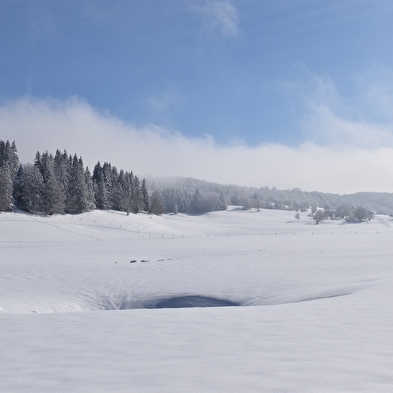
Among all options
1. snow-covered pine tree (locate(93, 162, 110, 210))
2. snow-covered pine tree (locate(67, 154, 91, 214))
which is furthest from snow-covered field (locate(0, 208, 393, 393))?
snow-covered pine tree (locate(93, 162, 110, 210))

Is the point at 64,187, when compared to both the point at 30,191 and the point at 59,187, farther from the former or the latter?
the point at 30,191

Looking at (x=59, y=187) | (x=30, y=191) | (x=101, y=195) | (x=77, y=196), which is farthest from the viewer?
(x=101, y=195)

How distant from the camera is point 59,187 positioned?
62375mm

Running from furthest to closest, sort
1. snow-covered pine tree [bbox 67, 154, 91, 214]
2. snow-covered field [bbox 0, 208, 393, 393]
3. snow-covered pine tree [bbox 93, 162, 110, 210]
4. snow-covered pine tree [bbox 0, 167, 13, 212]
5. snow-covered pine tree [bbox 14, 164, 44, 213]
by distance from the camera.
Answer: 1. snow-covered pine tree [bbox 93, 162, 110, 210]
2. snow-covered pine tree [bbox 67, 154, 91, 214]
3. snow-covered pine tree [bbox 14, 164, 44, 213]
4. snow-covered pine tree [bbox 0, 167, 13, 212]
5. snow-covered field [bbox 0, 208, 393, 393]

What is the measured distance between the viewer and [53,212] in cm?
6153

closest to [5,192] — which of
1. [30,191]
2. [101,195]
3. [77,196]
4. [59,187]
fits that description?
[30,191]

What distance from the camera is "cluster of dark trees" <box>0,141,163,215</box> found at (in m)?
60.2

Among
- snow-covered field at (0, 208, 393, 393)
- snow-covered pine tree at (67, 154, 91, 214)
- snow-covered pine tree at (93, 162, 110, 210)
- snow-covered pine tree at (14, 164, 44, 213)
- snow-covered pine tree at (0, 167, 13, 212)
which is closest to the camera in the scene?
snow-covered field at (0, 208, 393, 393)

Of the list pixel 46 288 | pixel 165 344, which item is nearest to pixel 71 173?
pixel 46 288

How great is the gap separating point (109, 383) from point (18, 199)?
65378mm

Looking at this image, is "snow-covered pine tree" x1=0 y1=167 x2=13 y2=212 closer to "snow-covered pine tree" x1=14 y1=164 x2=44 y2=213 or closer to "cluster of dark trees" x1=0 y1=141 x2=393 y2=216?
"cluster of dark trees" x1=0 y1=141 x2=393 y2=216

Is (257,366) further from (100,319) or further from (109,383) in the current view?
(100,319)

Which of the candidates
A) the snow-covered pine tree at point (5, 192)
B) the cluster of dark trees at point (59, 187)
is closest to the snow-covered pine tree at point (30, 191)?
the cluster of dark trees at point (59, 187)

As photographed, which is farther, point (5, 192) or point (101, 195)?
point (101, 195)
